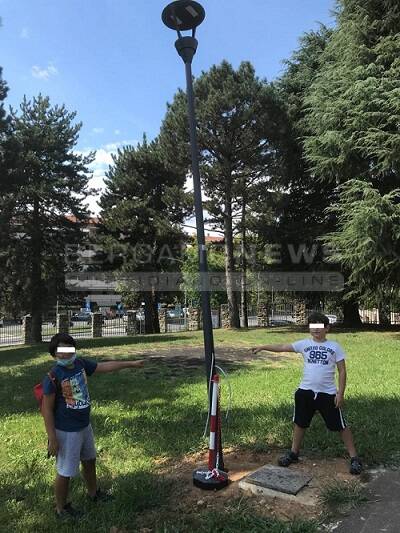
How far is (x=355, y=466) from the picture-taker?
4613mm

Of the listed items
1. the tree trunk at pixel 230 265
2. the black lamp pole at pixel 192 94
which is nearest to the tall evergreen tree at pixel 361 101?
the tree trunk at pixel 230 265

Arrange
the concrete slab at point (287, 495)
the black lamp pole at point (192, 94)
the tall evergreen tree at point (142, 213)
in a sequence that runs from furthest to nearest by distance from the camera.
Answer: the tall evergreen tree at point (142, 213), the black lamp pole at point (192, 94), the concrete slab at point (287, 495)

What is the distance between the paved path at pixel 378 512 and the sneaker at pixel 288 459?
0.74 m

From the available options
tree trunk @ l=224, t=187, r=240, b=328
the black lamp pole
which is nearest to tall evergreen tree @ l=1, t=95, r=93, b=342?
tree trunk @ l=224, t=187, r=240, b=328

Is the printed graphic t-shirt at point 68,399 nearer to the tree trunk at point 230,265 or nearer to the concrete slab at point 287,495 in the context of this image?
the concrete slab at point 287,495

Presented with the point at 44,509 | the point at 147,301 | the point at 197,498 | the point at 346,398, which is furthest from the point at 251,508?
the point at 147,301

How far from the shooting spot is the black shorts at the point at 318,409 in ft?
15.6

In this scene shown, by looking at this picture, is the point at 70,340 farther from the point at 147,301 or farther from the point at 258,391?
the point at 147,301

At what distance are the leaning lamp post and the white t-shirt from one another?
910 mm

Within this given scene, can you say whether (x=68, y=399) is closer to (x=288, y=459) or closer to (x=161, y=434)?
(x=288, y=459)

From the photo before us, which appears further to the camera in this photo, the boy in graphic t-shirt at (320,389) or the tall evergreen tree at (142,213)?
the tall evergreen tree at (142,213)

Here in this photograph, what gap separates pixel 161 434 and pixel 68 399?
266 centimetres

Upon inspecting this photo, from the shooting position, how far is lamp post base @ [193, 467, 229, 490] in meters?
4.41

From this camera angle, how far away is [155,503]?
4281 mm
